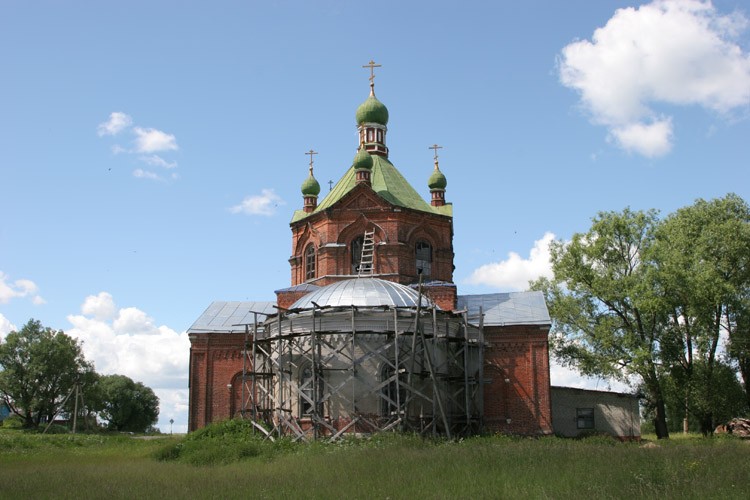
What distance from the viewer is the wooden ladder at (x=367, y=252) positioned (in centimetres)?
2723

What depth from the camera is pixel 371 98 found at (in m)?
33.0

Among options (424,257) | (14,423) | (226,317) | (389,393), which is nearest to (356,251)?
(424,257)

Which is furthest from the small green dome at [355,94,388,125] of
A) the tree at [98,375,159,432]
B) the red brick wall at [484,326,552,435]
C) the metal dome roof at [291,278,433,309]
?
the tree at [98,375,159,432]

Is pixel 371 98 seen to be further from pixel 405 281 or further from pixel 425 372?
pixel 425 372

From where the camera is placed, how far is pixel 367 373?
830 inches

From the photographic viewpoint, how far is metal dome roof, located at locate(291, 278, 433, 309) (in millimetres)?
22578

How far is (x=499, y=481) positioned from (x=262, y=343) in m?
12.3

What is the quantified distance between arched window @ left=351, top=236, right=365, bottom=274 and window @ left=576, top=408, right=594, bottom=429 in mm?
9238

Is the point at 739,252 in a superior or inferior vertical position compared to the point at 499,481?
superior

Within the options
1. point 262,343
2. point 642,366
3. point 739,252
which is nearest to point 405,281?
point 262,343

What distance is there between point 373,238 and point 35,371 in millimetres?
27663

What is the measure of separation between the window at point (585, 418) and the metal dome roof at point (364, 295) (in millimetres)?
7060

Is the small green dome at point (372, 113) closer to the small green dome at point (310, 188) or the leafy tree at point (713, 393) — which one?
the small green dome at point (310, 188)

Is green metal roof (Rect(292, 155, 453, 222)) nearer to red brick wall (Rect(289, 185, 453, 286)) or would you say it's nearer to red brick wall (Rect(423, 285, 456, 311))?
red brick wall (Rect(289, 185, 453, 286))
